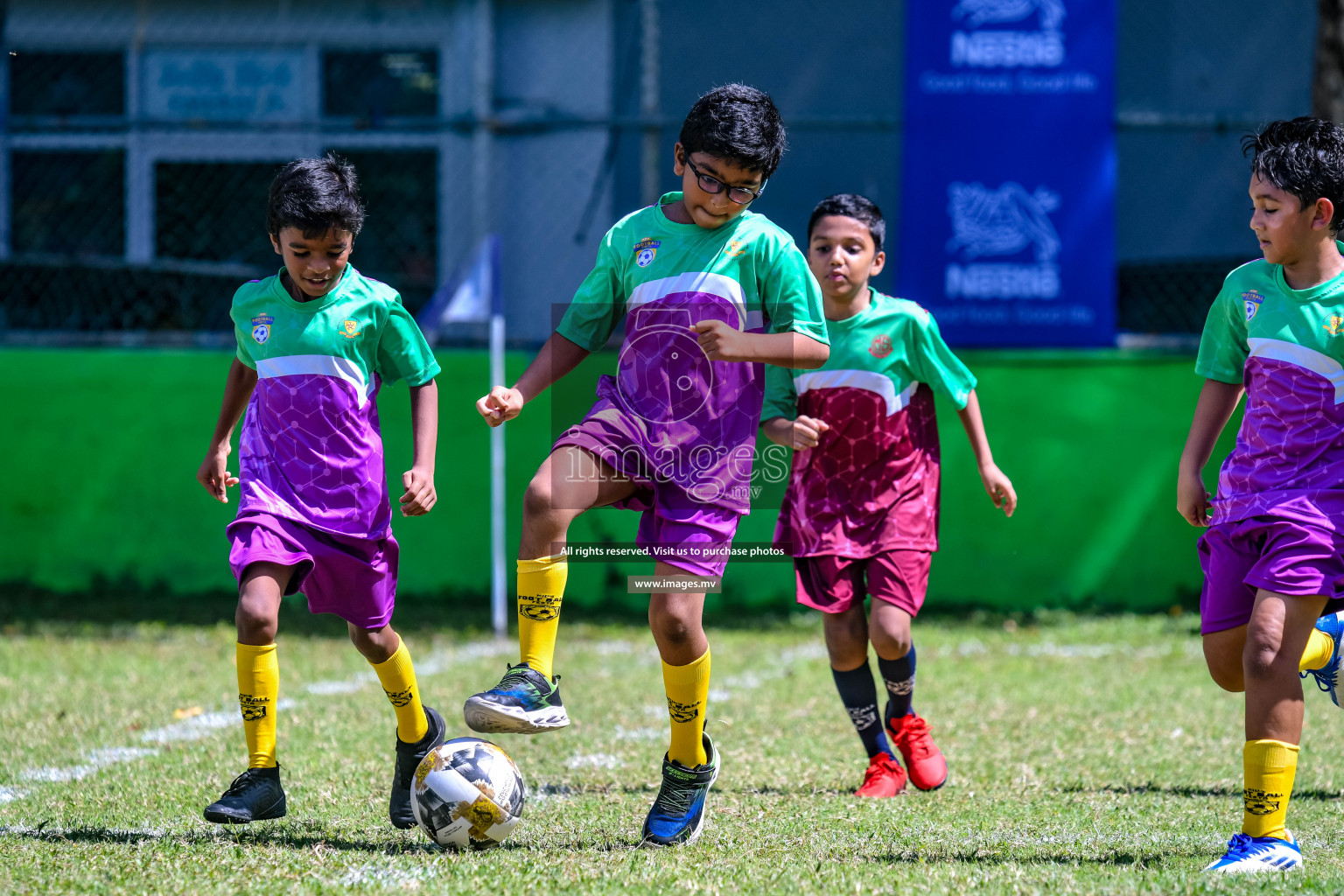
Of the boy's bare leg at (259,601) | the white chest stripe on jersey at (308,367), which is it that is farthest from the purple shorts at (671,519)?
the boy's bare leg at (259,601)

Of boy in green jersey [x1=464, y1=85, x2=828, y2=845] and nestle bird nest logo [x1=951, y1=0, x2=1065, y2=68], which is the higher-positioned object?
nestle bird nest logo [x1=951, y1=0, x2=1065, y2=68]

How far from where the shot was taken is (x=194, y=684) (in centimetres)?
607

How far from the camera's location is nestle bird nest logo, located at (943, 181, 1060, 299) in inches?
313

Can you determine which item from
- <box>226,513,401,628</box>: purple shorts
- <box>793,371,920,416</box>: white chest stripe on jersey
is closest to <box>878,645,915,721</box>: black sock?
<box>793,371,920,416</box>: white chest stripe on jersey

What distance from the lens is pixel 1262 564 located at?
10.4 ft

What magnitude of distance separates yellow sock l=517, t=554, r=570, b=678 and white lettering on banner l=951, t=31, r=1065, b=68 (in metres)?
5.64

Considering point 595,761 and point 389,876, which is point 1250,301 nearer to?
point 389,876

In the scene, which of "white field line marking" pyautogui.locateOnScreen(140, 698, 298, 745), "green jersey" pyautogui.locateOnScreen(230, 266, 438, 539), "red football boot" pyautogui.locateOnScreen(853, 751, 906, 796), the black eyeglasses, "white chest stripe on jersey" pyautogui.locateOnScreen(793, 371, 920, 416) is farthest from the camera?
"white field line marking" pyautogui.locateOnScreen(140, 698, 298, 745)

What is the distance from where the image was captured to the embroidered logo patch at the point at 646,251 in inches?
136

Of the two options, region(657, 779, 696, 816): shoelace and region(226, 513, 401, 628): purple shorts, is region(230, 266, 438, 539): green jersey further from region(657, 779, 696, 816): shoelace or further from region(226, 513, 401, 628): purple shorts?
region(657, 779, 696, 816): shoelace

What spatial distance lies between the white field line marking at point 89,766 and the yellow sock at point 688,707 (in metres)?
1.98

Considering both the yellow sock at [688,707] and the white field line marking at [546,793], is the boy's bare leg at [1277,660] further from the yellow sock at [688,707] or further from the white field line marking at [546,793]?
the white field line marking at [546,793]

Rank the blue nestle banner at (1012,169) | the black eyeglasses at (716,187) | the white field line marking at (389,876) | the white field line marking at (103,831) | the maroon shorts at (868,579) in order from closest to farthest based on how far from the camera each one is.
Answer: the white field line marking at (389,876)
the black eyeglasses at (716,187)
the white field line marking at (103,831)
the maroon shorts at (868,579)
the blue nestle banner at (1012,169)

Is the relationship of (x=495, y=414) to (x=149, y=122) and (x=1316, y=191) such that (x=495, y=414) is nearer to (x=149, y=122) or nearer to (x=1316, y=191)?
(x=1316, y=191)
